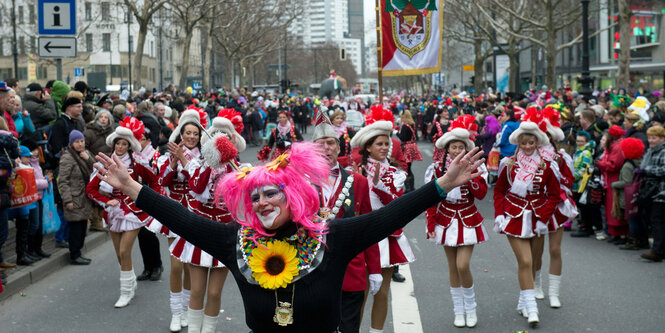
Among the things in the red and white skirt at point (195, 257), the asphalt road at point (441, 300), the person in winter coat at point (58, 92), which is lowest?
the asphalt road at point (441, 300)

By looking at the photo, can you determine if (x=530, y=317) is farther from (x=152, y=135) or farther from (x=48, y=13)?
(x=152, y=135)

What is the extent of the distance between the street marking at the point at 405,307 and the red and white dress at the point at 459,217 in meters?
0.75

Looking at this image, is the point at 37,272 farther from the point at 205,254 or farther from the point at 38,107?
the point at 38,107

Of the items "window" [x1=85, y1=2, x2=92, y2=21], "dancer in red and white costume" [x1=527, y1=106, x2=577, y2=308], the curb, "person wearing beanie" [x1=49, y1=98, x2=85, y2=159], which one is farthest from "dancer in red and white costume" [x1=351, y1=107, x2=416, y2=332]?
"window" [x1=85, y1=2, x2=92, y2=21]

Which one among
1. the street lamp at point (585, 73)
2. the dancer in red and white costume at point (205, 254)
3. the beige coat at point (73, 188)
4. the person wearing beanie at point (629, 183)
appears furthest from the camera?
the street lamp at point (585, 73)

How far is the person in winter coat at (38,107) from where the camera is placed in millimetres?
12117

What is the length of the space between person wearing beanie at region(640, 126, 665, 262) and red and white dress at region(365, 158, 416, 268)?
4.93 meters

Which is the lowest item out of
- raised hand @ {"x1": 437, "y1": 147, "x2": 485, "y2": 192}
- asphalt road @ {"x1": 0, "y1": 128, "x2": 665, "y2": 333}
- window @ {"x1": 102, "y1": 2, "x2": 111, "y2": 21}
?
asphalt road @ {"x1": 0, "y1": 128, "x2": 665, "y2": 333}

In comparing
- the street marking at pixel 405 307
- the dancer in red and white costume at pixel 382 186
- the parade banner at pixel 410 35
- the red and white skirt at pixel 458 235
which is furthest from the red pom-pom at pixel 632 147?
the dancer in red and white costume at pixel 382 186

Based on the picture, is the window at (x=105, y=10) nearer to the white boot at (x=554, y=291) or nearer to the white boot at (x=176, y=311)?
the white boot at (x=176, y=311)

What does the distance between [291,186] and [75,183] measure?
22.1 ft

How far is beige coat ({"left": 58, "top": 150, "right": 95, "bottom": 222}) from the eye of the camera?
9117mm

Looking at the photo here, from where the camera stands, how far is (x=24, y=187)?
8.74 m

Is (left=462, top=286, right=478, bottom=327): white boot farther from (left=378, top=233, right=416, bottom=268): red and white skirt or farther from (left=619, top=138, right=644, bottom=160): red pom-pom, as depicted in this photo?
(left=619, top=138, right=644, bottom=160): red pom-pom
